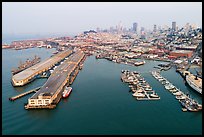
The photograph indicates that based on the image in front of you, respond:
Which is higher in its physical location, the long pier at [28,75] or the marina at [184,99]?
the long pier at [28,75]

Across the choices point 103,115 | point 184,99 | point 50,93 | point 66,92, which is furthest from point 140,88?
point 50,93

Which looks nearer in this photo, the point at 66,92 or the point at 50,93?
the point at 50,93

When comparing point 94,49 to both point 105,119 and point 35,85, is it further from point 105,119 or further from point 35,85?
point 105,119

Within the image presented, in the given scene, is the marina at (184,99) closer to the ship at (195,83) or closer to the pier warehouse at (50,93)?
the ship at (195,83)

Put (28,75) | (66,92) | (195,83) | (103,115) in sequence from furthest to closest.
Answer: (28,75) < (195,83) < (66,92) < (103,115)

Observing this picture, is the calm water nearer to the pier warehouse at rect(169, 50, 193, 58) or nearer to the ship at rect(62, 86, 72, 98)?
the ship at rect(62, 86, 72, 98)

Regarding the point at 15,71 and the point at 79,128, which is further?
the point at 15,71

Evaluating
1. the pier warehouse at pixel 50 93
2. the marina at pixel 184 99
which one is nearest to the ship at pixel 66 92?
the pier warehouse at pixel 50 93

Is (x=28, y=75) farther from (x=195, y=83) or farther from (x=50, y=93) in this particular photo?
(x=195, y=83)

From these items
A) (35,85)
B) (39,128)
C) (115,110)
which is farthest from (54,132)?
(35,85)

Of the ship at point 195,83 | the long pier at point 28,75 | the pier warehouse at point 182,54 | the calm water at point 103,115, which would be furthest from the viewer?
the pier warehouse at point 182,54

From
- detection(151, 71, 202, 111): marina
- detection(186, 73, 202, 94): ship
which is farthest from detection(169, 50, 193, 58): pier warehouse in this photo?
detection(151, 71, 202, 111): marina
